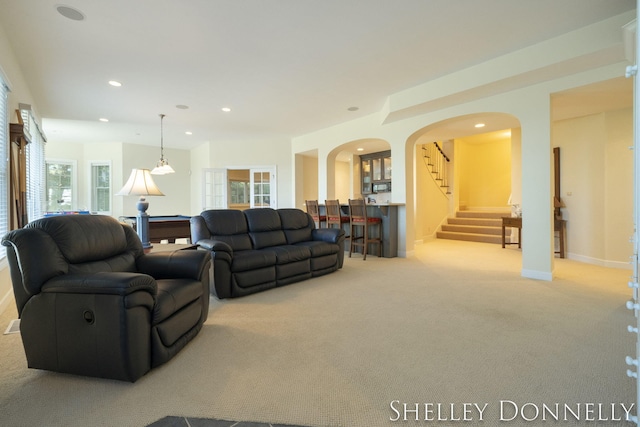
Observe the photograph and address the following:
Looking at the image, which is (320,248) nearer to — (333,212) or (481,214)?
(333,212)

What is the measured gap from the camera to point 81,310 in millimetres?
1709

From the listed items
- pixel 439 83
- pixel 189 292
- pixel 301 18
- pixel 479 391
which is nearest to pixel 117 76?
pixel 301 18

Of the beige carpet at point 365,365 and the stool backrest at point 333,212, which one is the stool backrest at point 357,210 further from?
the beige carpet at point 365,365

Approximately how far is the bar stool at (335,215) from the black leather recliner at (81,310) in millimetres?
3892

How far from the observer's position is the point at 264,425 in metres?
1.42

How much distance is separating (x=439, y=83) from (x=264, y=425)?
14.6ft

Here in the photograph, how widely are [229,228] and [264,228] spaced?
485mm

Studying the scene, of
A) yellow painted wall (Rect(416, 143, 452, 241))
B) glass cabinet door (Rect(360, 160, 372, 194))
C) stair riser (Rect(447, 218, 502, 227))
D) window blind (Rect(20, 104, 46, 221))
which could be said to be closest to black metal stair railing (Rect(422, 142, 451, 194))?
yellow painted wall (Rect(416, 143, 452, 241))

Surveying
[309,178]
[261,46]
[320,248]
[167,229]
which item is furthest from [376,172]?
[261,46]

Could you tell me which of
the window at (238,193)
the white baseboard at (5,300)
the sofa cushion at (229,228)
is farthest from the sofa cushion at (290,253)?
the window at (238,193)

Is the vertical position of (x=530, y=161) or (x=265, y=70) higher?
(x=265, y=70)

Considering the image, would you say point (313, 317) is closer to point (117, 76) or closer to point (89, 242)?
point (89, 242)

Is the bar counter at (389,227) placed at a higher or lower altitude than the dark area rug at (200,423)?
higher

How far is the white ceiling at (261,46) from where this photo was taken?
9.03ft
